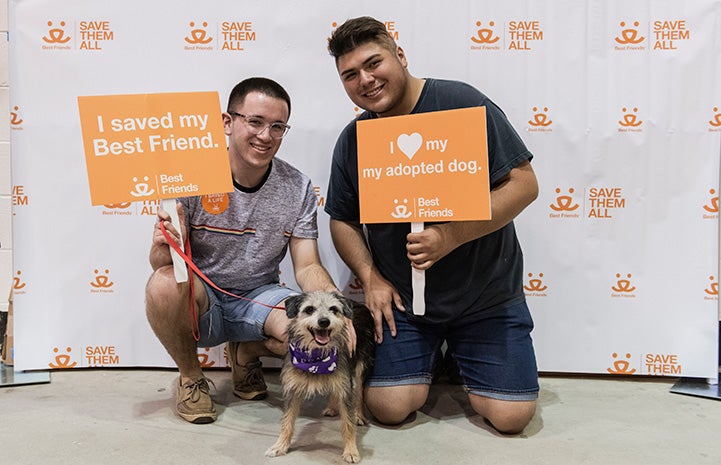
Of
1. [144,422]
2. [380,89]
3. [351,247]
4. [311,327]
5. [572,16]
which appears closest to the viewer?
[311,327]

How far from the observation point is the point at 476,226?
2016 mm

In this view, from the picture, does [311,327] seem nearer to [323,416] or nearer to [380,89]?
[323,416]

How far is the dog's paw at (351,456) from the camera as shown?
6.05 feet

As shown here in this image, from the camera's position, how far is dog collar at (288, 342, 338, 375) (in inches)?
74.0

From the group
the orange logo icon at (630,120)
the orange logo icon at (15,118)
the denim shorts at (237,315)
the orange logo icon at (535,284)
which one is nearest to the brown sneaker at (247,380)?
the denim shorts at (237,315)

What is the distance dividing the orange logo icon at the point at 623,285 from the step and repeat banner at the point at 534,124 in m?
0.03

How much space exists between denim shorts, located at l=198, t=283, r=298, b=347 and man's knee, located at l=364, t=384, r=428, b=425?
509 millimetres

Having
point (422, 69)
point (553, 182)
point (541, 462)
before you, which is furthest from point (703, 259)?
point (422, 69)

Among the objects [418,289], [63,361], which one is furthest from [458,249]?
[63,361]

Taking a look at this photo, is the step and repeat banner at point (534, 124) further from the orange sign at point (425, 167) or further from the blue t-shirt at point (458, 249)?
the orange sign at point (425, 167)

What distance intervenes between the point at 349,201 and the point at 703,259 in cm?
167

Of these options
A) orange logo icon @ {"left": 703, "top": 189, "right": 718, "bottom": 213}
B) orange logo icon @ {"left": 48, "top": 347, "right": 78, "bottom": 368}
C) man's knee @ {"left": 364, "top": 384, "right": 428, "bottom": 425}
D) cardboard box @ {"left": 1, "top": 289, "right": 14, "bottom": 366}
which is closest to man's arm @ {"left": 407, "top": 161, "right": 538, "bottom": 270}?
man's knee @ {"left": 364, "top": 384, "right": 428, "bottom": 425}

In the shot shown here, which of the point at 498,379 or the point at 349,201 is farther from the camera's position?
the point at 349,201

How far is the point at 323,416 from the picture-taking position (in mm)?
2252
